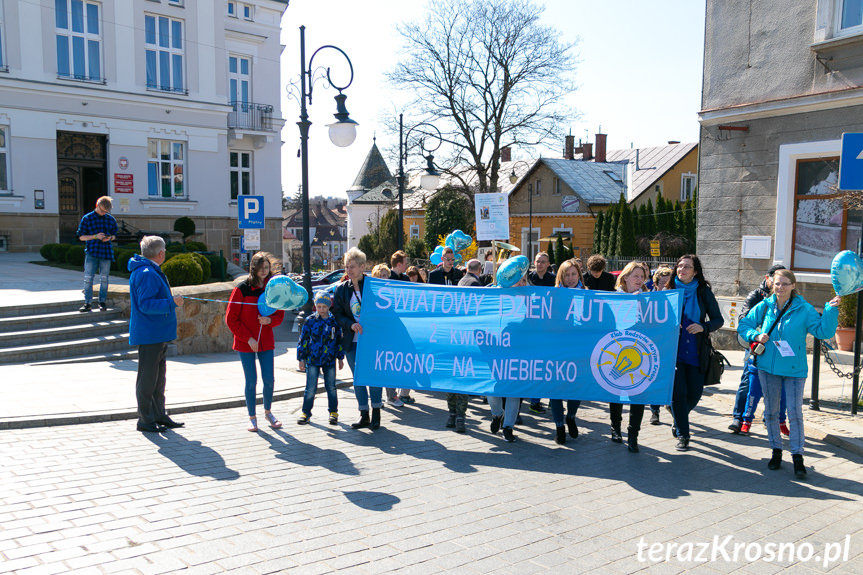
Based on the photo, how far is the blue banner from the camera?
7172mm

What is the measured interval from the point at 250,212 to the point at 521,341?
27.9 ft

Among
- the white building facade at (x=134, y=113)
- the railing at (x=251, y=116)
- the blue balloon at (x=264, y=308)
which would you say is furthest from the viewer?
the railing at (x=251, y=116)

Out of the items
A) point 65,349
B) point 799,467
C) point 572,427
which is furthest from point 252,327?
point 799,467

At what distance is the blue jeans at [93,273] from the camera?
38.5ft

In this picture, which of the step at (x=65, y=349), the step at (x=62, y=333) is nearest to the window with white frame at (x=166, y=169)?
the step at (x=62, y=333)

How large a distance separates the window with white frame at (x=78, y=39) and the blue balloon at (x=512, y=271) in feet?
77.5

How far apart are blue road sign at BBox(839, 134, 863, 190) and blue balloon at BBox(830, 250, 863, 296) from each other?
1.16 m

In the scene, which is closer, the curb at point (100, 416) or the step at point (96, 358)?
the curb at point (100, 416)

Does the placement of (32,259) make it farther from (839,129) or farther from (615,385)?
(839,129)

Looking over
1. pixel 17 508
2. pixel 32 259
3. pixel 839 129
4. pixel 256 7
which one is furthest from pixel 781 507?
pixel 256 7

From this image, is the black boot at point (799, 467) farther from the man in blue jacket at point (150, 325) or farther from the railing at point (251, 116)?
the railing at point (251, 116)

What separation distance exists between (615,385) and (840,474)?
7.25ft

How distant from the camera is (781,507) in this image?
551 centimetres

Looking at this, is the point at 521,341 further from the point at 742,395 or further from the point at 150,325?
the point at 150,325
